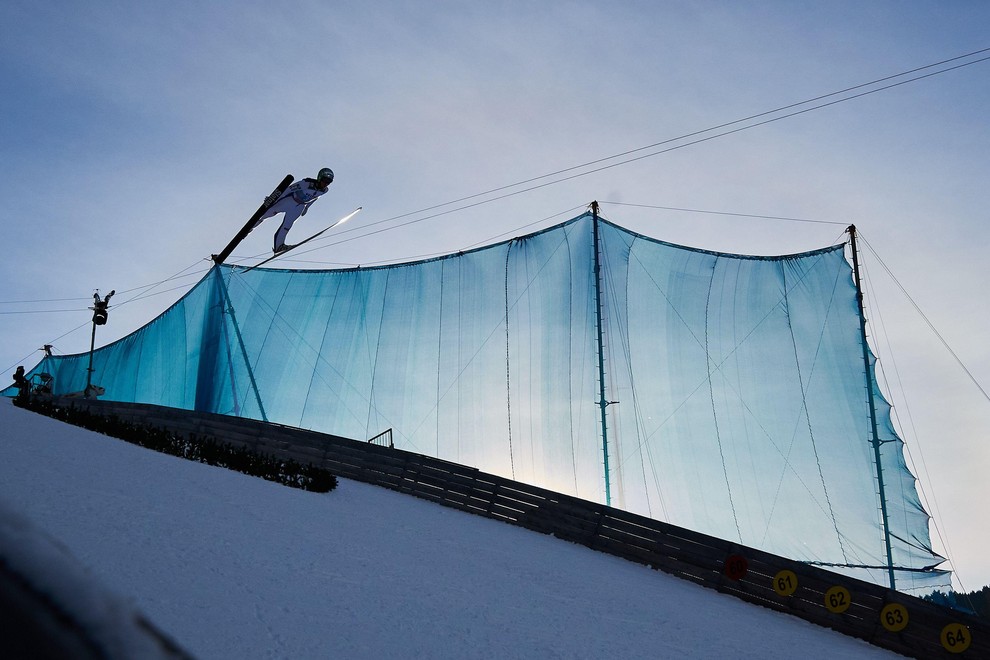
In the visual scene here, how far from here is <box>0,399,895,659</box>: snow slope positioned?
815 centimetres

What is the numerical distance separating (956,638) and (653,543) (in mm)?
5123

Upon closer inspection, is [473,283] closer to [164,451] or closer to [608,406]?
[608,406]

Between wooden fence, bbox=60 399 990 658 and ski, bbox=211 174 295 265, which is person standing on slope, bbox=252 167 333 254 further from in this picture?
wooden fence, bbox=60 399 990 658

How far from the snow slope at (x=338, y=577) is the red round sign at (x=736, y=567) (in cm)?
48

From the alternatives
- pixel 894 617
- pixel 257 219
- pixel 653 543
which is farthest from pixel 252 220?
pixel 894 617

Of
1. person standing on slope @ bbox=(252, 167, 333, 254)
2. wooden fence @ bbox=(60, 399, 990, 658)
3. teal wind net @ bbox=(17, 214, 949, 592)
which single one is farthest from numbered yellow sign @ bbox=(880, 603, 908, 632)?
person standing on slope @ bbox=(252, 167, 333, 254)

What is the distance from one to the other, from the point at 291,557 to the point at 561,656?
3.54 meters

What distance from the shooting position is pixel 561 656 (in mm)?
9023

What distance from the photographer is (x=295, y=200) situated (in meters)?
24.2

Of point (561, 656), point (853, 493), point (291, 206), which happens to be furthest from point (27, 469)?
point (853, 493)

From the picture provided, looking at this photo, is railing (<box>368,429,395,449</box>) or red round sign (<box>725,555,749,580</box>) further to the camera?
railing (<box>368,429,395,449</box>)

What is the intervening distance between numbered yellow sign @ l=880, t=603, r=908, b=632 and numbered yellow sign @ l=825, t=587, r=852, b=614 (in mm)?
524

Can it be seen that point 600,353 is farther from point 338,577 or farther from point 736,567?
point 338,577

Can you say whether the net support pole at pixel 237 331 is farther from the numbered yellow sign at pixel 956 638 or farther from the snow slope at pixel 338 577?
the numbered yellow sign at pixel 956 638
